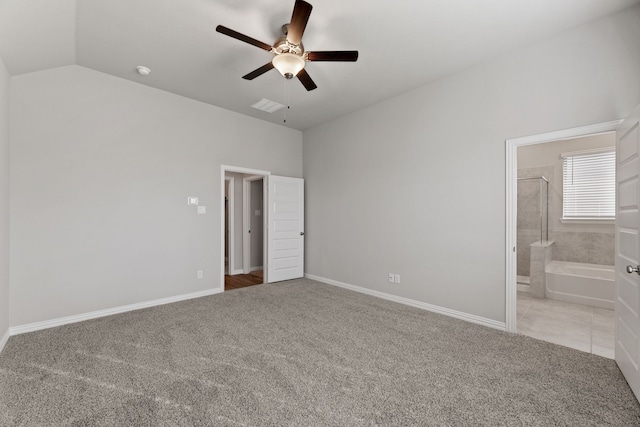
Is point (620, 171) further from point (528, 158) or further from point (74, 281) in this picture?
point (74, 281)

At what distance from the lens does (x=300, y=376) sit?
7.07ft

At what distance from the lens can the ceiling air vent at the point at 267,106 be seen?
14.0 feet

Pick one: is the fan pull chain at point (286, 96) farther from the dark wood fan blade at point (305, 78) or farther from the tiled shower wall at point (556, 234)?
the tiled shower wall at point (556, 234)

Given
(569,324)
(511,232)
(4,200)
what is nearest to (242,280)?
(4,200)

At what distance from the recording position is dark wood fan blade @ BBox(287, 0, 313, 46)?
6.32 ft

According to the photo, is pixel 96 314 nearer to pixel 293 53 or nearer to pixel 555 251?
pixel 293 53

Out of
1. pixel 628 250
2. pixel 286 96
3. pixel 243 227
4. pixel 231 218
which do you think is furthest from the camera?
pixel 243 227

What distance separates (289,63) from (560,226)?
5393 mm

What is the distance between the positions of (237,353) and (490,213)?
9.90 ft

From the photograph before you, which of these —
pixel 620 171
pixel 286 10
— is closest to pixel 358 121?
pixel 286 10

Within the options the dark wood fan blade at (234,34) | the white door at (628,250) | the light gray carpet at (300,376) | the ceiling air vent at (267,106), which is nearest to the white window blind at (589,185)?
the white door at (628,250)

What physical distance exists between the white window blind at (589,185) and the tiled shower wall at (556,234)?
0.14 meters

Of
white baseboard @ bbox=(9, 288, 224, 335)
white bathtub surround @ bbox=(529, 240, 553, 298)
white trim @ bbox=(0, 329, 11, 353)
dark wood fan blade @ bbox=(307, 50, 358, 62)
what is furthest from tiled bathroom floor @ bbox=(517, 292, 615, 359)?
white trim @ bbox=(0, 329, 11, 353)

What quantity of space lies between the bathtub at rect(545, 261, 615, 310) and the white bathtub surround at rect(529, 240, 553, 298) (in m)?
0.06
